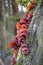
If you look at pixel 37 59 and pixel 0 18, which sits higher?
pixel 37 59

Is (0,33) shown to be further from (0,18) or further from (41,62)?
(41,62)

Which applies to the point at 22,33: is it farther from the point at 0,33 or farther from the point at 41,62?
the point at 0,33

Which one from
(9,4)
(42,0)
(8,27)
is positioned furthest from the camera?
(8,27)

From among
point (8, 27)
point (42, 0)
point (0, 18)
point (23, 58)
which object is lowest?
point (8, 27)

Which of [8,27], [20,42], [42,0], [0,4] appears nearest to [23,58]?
[20,42]

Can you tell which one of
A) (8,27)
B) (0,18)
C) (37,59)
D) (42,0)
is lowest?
(8,27)

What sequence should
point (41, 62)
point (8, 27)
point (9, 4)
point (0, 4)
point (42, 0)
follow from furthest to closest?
point (8, 27)
point (9, 4)
point (0, 4)
point (42, 0)
point (41, 62)

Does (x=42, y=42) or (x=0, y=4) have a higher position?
(x=42, y=42)

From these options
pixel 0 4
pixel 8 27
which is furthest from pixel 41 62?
pixel 8 27

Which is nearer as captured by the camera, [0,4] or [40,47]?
[40,47]
